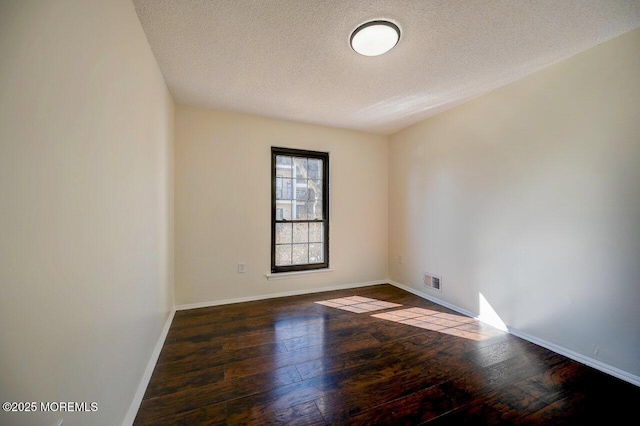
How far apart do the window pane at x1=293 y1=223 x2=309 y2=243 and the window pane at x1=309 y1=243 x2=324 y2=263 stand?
16cm

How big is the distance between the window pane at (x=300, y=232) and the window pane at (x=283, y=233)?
0.08m

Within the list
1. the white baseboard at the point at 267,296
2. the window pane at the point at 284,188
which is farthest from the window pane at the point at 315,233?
the white baseboard at the point at 267,296

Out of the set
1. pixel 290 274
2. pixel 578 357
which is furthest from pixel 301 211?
pixel 578 357

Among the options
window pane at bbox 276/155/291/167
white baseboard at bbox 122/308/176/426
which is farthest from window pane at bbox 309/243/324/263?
white baseboard at bbox 122/308/176/426

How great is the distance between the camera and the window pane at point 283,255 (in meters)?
3.50

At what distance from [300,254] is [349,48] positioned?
2648mm

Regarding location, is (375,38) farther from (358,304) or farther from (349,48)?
(358,304)

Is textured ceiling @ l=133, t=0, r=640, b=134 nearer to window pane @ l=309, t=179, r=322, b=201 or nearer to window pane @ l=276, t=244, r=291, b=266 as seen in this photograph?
window pane @ l=309, t=179, r=322, b=201

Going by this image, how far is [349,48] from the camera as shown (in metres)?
1.90

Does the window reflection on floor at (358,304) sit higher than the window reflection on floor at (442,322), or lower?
higher

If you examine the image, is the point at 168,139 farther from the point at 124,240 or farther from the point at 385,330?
the point at 385,330

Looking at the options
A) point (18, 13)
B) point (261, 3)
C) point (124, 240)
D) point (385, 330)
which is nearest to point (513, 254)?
point (385, 330)

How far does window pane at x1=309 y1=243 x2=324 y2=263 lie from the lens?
3.71 meters

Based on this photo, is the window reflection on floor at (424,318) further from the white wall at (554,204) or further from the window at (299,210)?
the window at (299,210)
